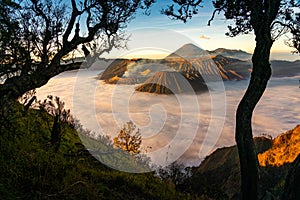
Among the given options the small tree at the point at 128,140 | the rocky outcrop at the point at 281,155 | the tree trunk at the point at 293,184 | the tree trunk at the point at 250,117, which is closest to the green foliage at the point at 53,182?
the tree trunk at the point at 250,117

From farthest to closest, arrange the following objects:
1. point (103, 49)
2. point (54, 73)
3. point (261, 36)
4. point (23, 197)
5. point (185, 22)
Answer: point (103, 49), point (185, 22), point (54, 73), point (261, 36), point (23, 197)

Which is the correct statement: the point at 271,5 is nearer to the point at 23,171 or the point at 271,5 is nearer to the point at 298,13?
the point at 298,13

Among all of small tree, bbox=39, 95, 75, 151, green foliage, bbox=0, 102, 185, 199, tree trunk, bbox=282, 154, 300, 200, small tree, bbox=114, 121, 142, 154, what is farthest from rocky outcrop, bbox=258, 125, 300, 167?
tree trunk, bbox=282, 154, 300, 200

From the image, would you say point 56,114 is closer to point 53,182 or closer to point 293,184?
point 53,182

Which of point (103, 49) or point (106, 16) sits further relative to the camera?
point (103, 49)

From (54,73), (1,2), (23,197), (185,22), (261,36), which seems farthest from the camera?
(185,22)

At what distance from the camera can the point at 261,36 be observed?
760 centimetres

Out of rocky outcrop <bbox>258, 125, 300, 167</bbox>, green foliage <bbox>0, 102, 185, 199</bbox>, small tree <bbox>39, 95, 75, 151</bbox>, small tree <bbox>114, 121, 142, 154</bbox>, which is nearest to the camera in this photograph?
green foliage <bbox>0, 102, 185, 199</bbox>

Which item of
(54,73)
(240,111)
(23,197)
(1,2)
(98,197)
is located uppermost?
(1,2)

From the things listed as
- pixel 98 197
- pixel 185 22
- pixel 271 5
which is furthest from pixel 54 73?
pixel 271 5

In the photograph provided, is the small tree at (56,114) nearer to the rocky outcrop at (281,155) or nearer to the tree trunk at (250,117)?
the tree trunk at (250,117)

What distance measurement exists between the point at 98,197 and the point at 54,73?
501cm

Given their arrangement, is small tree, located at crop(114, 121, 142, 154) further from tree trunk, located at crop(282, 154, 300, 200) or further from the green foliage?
tree trunk, located at crop(282, 154, 300, 200)

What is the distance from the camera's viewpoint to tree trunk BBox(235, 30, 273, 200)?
24.4 feet
